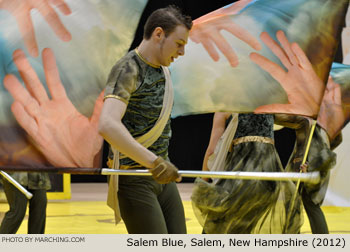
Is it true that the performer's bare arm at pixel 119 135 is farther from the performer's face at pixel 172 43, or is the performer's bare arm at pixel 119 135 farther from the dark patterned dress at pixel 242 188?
the dark patterned dress at pixel 242 188

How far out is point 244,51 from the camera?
2260 mm

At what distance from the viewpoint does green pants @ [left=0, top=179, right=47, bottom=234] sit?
11.6 feet

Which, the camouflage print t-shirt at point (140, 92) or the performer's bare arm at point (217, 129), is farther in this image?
the performer's bare arm at point (217, 129)

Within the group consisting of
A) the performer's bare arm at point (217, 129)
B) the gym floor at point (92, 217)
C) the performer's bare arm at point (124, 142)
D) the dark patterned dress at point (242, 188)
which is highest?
the performer's bare arm at point (124, 142)

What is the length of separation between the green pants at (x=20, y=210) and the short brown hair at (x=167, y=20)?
74.7 inches

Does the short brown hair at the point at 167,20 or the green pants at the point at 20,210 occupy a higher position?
the short brown hair at the point at 167,20

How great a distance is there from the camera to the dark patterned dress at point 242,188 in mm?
2996

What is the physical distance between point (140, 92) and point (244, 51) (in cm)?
51

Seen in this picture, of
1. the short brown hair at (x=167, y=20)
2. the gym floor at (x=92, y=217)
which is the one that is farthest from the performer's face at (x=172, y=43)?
the gym floor at (x=92, y=217)

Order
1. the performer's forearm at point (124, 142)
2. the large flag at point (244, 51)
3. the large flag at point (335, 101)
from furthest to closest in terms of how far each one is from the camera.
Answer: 1. the large flag at point (335, 101)
2. the large flag at point (244, 51)
3. the performer's forearm at point (124, 142)

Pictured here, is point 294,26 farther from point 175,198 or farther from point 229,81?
point 175,198

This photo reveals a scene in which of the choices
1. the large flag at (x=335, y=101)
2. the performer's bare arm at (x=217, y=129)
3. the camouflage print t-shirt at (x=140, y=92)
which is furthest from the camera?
the large flag at (x=335, y=101)

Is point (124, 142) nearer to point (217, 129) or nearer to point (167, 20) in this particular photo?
point (167, 20)

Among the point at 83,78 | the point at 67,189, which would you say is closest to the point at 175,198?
the point at 83,78
